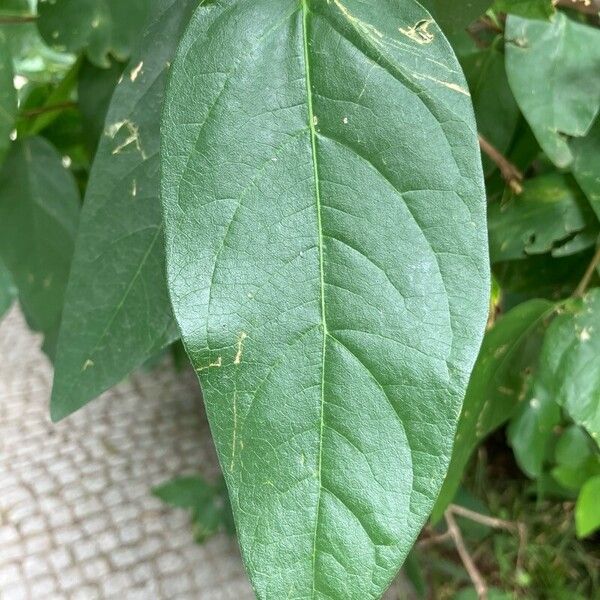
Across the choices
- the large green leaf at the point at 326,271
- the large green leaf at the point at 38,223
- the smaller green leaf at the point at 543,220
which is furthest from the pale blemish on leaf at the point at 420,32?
the large green leaf at the point at 38,223

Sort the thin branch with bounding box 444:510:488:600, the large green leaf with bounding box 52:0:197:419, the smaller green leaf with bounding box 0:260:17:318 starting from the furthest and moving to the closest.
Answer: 1. the thin branch with bounding box 444:510:488:600
2. the smaller green leaf with bounding box 0:260:17:318
3. the large green leaf with bounding box 52:0:197:419

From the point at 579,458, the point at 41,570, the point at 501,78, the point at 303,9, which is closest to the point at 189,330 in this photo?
the point at 303,9

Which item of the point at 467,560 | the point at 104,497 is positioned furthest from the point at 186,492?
the point at 467,560

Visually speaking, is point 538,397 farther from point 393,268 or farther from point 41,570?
point 41,570

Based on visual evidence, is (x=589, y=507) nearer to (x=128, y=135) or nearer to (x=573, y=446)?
(x=573, y=446)

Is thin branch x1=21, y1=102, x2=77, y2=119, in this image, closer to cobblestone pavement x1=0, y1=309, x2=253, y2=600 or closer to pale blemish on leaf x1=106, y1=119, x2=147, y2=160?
pale blemish on leaf x1=106, y1=119, x2=147, y2=160

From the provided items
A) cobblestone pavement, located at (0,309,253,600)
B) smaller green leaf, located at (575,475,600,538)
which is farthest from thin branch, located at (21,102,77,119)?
cobblestone pavement, located at (0,309,253,600)
